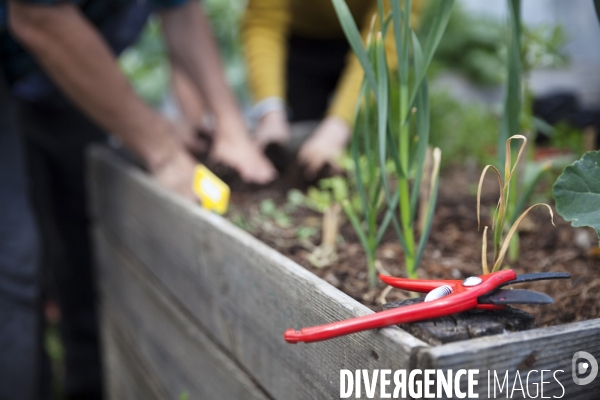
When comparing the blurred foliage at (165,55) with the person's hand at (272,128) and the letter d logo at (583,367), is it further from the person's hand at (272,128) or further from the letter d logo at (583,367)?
the letter d logo at (583,367)

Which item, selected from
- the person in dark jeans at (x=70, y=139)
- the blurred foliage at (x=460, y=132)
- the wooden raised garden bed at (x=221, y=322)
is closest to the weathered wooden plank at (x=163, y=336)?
the wooden raised garden bed at (x=221, y=322)

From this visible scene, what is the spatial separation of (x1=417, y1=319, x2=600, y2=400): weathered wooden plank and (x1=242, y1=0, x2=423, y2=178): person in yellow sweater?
3.31 ft

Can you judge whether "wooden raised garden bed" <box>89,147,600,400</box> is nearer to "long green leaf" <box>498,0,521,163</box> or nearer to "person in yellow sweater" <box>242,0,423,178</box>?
"long green leaf" <box>498,0,521,163</box>

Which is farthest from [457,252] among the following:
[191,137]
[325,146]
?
[191,137]

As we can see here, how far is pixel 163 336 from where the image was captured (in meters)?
1.34

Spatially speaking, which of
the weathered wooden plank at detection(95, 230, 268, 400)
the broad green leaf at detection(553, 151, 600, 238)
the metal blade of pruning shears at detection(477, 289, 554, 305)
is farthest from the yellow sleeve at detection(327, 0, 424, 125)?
the metal blade of pruning shears at detection(477, 289, 554, 305)

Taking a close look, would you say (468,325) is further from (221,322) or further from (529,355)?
(221,322)

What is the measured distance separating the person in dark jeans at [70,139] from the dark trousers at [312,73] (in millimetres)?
516

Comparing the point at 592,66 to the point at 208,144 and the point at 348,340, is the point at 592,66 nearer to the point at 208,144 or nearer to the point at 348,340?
the point at 208,144

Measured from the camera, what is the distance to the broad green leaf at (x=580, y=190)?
64cm

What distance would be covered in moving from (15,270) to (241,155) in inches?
27.1

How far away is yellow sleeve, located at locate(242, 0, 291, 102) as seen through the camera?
197 cm

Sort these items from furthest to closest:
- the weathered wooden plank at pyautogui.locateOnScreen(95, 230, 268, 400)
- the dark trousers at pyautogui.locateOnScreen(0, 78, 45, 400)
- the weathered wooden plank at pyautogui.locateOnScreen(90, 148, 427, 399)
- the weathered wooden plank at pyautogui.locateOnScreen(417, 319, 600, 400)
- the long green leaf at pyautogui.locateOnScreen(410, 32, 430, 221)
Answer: the dark trousers at pyautogui.locateOnScreen(0, 78, 45, 400)
the weathered wooden plank at pyautogui.locateOnScreen(95, 230, 268, 400)
the long green leaf at pyautogui.locateOnScreen(410, 32, 430, 221)
the weathered wooden plank at pyautogui.locateOnScreen(90, 148, 427, 399)
the weathered wooden plank at pyautogui.locateOnScreen(417, 319, 600, 400)

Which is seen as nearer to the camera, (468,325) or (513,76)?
(468,325)
